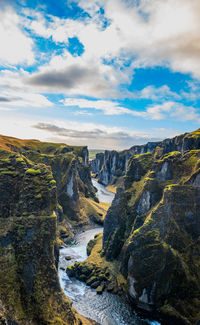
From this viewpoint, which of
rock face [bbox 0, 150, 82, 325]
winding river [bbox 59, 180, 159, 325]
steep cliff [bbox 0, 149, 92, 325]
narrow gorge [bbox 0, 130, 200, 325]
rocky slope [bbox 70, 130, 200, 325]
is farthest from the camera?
rocky slope [bbox 70, 130, 200, 325]

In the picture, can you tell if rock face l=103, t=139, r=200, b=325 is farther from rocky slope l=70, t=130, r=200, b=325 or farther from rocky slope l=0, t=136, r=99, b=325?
rocky slope l=0, t=136, r=99, b=325

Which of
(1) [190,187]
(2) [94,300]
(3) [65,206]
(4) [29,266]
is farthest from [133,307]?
(3) [65,206]

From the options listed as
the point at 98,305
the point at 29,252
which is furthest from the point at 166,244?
the point at 29,252

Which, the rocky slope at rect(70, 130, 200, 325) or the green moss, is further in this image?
the green moss

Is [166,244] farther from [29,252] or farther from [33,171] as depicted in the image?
[33,171]

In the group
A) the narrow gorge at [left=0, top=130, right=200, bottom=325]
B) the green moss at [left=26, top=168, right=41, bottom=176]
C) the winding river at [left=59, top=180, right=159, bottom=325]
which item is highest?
the green moss at [left=26, top=168, right=41, bottom=176]

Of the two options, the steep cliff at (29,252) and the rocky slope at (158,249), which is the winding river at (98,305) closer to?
the rocky slope at (158,249)

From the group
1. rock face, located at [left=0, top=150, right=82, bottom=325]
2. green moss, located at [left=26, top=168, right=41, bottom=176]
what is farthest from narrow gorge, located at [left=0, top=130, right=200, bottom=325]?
rock face, located at [left=0, top=150, right=82, bottom=325]

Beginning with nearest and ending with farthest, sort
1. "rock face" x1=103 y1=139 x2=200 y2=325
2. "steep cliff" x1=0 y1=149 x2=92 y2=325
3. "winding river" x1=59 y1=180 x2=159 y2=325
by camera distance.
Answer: "steep cliff" x1=0 y1=149 x2=92 y2=325
"winding river" x1=59 y1=180 x2=159 y2=325
"rock face" x1=103 y1=139 x2=200 y2=325
